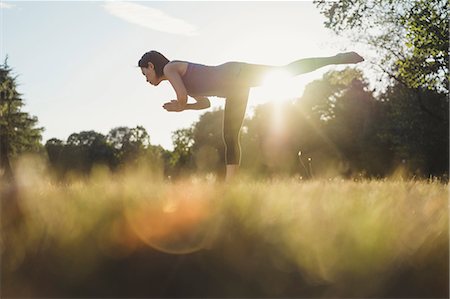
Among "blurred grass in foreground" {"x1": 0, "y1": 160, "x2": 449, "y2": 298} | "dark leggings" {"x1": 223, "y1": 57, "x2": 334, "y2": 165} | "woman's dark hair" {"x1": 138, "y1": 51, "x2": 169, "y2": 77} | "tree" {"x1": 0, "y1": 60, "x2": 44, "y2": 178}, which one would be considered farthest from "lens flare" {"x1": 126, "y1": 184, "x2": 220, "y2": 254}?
"tree" {"x1": 0, "y1": 60, "x2": 44, "y2": 178}

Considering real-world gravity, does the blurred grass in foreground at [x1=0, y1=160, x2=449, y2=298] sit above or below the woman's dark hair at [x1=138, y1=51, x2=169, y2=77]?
below

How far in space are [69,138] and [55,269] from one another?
303ft

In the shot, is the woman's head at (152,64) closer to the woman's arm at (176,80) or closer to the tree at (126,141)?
the woman's arm at (176,80)

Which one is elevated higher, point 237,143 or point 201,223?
point 237,143

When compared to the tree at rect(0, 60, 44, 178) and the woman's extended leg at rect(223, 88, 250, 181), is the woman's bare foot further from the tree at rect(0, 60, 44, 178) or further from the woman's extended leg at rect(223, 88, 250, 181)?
the tree at rect(0, 60, 44, 178)

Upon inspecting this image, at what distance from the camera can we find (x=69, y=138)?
92.8 metres

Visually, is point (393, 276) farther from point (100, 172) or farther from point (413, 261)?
point (100, 172)

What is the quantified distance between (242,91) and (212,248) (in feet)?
9.64

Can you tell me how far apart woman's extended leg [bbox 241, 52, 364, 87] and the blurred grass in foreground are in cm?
209

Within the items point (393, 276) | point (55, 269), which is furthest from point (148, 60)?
point (393, 276)

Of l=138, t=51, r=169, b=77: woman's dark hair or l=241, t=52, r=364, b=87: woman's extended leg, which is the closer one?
l=241, t=52, r=364, b=87: woman's extended leg

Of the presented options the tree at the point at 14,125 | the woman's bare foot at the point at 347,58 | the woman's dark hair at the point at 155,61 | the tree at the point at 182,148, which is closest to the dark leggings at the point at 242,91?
the woman's bare foot at the point at 347,58

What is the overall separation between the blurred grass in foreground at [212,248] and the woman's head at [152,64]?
213 cm

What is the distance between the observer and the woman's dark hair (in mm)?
Result: 6602
